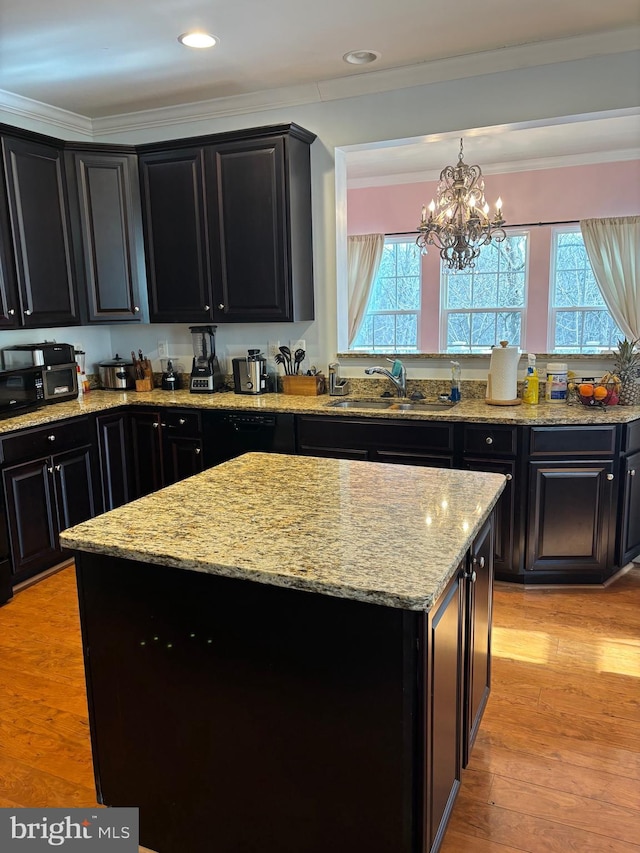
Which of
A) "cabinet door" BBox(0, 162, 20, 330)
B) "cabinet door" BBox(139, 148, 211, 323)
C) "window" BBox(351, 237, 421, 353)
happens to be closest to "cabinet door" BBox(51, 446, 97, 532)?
"cabinet door" BBox(0, 162, 20, 330)

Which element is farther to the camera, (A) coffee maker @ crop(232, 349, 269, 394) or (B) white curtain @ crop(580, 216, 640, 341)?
(B) white curtain @ crop(580, 216, 640, 341)

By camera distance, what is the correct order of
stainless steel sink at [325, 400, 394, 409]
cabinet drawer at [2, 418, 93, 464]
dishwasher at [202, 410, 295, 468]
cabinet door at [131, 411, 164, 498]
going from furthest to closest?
cabinet door at [131, 411, 164, 498]
stainless steel sink at [325, 400, 394, 409]
dishwasher at [202, 410, 295, 468]
cabinet drawer at [2, 418, 93, 464]

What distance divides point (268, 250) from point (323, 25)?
1.20 meters

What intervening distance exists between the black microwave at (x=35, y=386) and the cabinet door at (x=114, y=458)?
303 millimetres

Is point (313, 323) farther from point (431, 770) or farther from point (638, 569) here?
point (431, 770)

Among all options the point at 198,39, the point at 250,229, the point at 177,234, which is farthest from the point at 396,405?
the point at 198,39

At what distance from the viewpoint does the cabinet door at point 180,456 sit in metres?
3.96

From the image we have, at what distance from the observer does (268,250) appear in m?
3.81

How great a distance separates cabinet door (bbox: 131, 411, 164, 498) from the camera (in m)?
4.06

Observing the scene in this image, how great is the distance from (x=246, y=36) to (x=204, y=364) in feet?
6.30

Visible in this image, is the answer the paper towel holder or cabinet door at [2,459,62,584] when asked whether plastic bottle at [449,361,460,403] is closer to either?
the paper towel holder

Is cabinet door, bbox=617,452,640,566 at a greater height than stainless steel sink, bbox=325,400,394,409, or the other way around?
stainless steel sink, bbox=325,400,394,409

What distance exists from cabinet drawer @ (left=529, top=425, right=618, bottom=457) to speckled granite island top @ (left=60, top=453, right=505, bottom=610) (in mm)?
1162

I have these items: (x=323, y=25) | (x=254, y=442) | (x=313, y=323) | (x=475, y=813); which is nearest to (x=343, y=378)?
(x=313, y=323)
